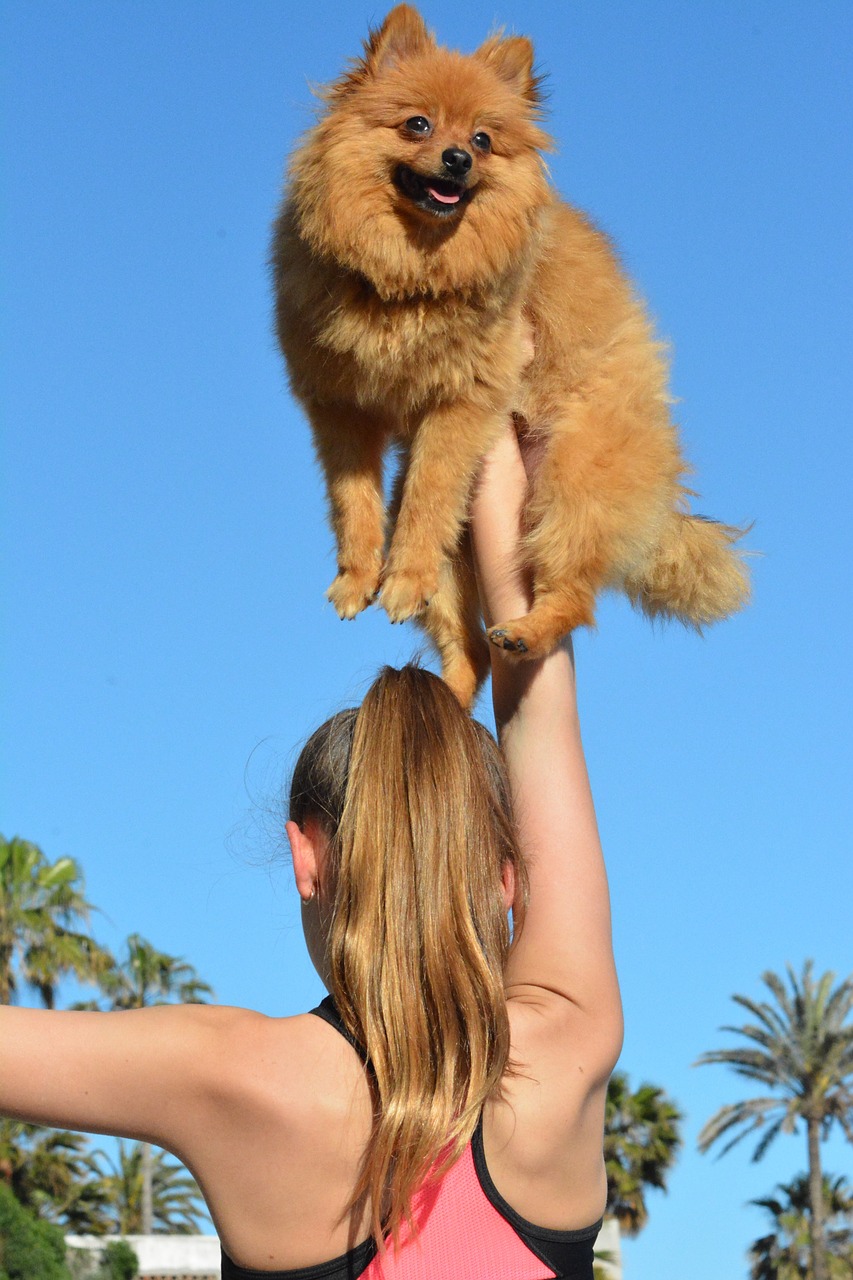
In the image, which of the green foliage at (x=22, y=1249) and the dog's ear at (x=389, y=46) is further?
the green foliage at (x=22, y=1249)

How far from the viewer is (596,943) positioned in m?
2.51

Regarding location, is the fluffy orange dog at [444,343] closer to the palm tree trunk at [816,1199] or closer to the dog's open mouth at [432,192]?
the dog's open mouth at [432,192]

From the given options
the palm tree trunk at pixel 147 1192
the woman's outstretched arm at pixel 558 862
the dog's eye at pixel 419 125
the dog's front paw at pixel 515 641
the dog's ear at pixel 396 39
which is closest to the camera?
the woman's outstretched arm at pixel 558 862

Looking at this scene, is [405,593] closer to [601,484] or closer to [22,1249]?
[601,484]

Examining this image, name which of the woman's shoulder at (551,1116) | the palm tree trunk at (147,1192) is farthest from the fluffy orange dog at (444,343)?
the palm tree trunk at (147,1192)

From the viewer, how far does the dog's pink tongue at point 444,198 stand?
3.91m

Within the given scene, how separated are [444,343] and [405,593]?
0.73m

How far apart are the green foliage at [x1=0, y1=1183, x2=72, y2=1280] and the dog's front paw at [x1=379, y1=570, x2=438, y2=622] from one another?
21.3 meters

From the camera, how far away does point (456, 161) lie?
3.81 m

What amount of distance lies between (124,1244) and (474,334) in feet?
87.1

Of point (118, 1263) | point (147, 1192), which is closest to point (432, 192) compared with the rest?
point (118, 1263)

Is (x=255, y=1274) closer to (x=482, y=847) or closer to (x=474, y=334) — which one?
(x=482, y=847)

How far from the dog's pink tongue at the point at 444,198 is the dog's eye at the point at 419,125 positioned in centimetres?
16

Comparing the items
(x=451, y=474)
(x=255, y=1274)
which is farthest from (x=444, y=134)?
(x=255, y=1274)
